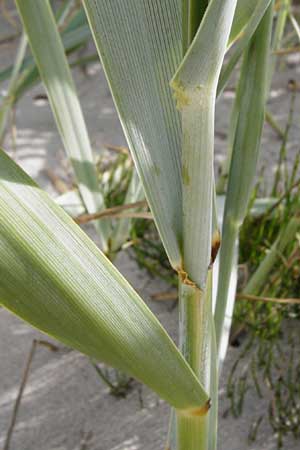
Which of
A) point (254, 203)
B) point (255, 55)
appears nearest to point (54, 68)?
point (255, 55)

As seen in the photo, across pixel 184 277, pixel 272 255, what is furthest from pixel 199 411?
pixel 272 255

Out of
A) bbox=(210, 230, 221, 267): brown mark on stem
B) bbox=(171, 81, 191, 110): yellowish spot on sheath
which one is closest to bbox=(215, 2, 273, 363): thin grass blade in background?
bbox=(210, 230, 221, 267): brown mark on stem

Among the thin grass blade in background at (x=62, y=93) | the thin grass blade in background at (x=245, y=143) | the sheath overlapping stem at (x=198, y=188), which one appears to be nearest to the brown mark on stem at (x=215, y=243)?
the sheath overlapping stem at (x=198, y=188)

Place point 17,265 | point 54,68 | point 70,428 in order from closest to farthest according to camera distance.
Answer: point 17,265 < point 54,68 < point 70,428

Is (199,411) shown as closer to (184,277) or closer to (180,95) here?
(184,277)

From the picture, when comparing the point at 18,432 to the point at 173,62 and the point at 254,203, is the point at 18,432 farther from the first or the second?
the point at 173,62

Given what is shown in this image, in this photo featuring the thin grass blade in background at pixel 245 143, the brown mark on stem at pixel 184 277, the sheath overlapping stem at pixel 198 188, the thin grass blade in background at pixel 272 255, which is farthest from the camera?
the thin grass blade in background at pixel 272 255

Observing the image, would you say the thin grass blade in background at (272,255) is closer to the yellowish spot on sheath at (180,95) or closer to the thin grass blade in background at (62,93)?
the thin grass blade in background at (62,93)
